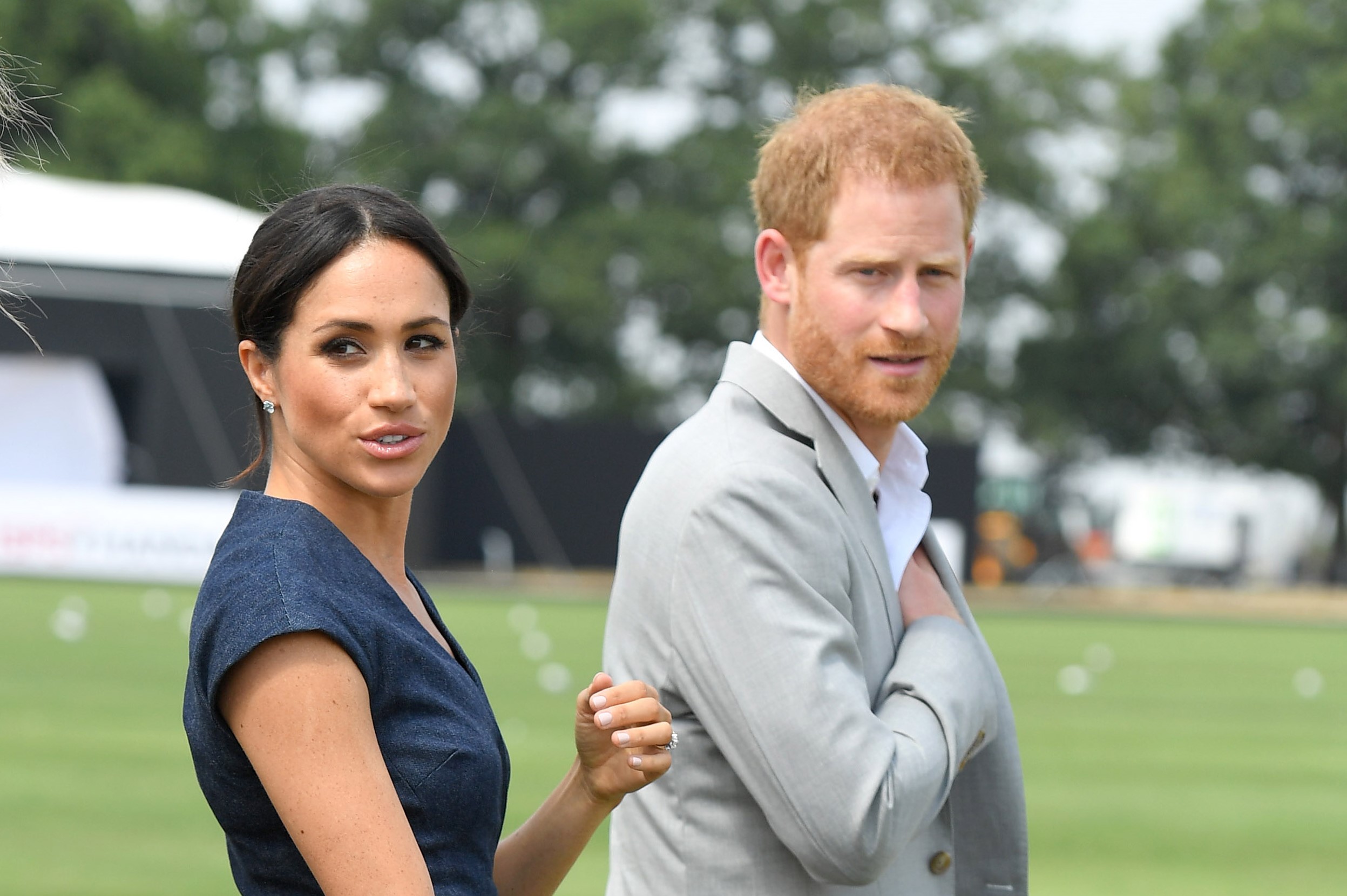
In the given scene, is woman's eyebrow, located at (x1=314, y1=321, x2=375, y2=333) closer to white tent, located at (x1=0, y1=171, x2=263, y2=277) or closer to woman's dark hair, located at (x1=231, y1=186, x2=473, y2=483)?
woman's dark hair, located at (x1=231, y1=186, x2=473, y2=483)

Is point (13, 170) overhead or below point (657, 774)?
overhead

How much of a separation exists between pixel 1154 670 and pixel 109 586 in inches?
545

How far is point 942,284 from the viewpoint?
289cm

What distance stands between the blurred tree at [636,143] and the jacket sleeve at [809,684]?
154 feet

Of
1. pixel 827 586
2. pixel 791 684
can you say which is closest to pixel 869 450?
pixel 827 586

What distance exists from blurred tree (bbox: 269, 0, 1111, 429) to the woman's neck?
47073mm

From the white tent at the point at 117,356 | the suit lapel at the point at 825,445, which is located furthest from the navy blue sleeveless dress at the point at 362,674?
the white tent at the point at 117,356

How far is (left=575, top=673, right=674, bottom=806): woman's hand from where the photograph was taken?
2475mm

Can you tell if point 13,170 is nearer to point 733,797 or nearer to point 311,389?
point 311,389

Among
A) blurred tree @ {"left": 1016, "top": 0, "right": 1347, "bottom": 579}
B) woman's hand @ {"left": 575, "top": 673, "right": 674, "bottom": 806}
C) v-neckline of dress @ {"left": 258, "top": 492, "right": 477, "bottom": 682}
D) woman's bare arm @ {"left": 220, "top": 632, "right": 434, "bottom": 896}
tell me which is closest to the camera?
woman's bare arm @ {"left": 220, "top": 632, "right": 434, "bottom": 896}

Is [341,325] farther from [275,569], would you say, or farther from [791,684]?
[791,684]

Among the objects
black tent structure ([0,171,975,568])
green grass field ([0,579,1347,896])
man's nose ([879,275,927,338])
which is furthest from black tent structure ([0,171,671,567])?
man's nose ([879,275,927,338])

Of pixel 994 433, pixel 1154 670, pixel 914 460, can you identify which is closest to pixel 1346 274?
pixel 994 433

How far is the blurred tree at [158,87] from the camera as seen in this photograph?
4884 centimetres
